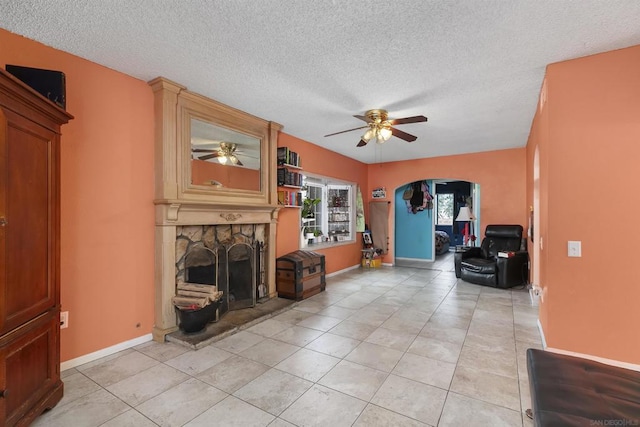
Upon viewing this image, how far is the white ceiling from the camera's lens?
1.86m

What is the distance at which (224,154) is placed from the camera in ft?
11.9

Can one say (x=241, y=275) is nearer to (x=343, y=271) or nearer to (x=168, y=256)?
(x=168, y=256)

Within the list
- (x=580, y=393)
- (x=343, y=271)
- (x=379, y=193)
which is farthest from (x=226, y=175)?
(x=379, y=193)

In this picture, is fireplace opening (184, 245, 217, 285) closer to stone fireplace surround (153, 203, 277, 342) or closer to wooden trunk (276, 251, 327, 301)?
stone fireplace surround (153, 203, 277, 342)

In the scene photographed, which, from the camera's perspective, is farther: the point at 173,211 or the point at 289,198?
the point at 289,198

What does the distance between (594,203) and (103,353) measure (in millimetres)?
4459

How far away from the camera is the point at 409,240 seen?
8.20 m

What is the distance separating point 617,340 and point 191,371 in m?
3.46

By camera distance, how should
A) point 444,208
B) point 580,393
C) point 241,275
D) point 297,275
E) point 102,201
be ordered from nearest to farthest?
point 580,393, point 102,201, point 241,275, point 297,275, point 444,208

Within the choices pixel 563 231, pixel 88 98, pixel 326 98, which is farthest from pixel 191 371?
pixel 563 231

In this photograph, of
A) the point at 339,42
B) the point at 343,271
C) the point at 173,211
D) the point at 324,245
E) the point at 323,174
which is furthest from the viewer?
the point at 343,271

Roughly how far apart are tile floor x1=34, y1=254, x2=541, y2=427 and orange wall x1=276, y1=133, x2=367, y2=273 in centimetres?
151

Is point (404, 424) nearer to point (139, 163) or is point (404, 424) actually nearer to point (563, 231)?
point (563, 231)

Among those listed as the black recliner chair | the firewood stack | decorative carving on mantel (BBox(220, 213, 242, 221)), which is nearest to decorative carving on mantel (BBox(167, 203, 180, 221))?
decorative carving on mantel (BBox(220, 213, 242, 221))
